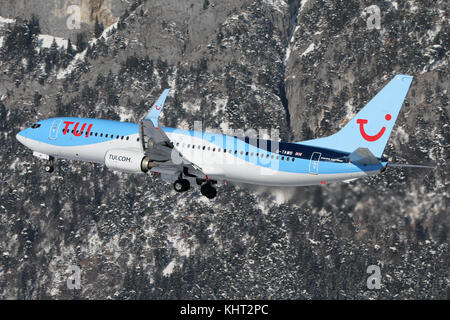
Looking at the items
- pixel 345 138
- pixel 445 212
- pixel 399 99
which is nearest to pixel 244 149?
pixel 345 138

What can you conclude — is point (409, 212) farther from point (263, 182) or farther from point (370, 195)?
point (263, 182)

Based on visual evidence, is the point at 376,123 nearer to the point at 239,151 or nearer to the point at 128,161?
the point at 239,151

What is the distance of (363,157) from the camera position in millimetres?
66250

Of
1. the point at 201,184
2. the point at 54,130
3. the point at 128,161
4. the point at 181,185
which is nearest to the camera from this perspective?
the point at 128,161

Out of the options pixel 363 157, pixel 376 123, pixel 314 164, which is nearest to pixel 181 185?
pixel 314 164

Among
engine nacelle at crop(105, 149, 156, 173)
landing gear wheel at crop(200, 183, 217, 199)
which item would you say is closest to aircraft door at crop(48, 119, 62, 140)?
engine nacelle at crop(105, 149, 156, 173)

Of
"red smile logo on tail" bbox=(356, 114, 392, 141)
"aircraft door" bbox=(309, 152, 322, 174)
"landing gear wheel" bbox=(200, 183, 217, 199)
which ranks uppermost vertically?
"red smile logo on tail" bbox=(356, 114, 392, 141)

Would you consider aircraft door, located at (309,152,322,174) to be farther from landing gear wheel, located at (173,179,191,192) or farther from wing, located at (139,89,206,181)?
landing gear wheel, located at (173,179,191,192)

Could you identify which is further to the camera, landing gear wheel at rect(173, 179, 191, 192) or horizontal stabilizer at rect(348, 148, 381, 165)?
landing gear wheel at rect(173, 179, 191, 192)

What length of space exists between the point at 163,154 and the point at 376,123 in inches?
664

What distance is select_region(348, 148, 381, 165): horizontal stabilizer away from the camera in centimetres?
6594

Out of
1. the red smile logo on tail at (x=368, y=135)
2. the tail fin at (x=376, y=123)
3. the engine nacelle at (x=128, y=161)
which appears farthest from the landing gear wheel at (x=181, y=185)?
the red smile logo on tail at (x=368, y=135)

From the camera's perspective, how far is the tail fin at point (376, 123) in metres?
66.7

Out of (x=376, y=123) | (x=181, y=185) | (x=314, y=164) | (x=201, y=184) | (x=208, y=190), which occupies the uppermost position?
(x=376, y=123)
